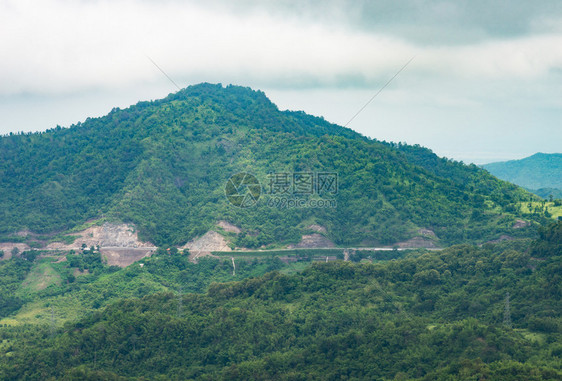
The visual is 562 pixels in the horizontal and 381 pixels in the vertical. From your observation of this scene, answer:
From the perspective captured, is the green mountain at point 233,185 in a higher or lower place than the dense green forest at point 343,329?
higher

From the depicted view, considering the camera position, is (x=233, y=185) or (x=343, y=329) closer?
(x=343, y=329)

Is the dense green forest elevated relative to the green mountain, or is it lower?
lower

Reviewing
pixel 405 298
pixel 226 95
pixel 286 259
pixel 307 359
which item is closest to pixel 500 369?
pixel 307 359

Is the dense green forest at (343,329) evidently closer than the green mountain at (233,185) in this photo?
Yes

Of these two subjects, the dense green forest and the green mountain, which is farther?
the green mountain

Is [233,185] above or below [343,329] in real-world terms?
above
